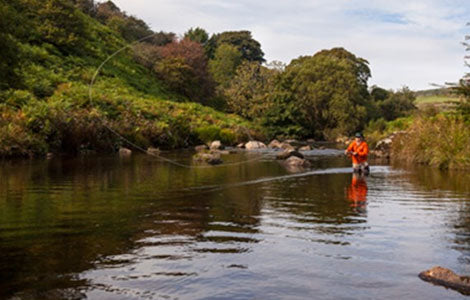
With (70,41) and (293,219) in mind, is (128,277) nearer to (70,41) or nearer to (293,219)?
(293,219)

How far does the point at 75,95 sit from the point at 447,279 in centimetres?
3258

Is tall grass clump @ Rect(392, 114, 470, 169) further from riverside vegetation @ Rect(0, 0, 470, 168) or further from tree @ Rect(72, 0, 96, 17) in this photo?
tree @ Rect(72, 0, 96, 17)

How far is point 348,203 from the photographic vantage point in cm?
1170

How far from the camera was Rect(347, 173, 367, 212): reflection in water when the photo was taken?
1152 centimetres

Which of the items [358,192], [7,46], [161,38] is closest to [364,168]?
[358,192]

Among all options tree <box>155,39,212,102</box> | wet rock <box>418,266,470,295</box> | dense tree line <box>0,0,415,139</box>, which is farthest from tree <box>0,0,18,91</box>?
tree <box>155,39,212,102</box>

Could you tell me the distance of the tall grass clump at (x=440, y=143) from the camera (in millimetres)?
→ 21219

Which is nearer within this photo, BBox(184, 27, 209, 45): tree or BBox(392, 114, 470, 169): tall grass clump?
BBox(392, 114, 470, 169): tall grass clump

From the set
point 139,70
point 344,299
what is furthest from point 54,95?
point 344,299

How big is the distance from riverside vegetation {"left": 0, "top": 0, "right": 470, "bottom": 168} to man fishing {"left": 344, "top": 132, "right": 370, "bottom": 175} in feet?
15.2

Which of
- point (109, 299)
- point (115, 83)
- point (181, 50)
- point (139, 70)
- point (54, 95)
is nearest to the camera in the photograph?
point (109, 299)

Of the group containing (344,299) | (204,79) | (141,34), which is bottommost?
(344,299)

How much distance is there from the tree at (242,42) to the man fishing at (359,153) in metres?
83.7

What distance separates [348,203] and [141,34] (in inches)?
2712
